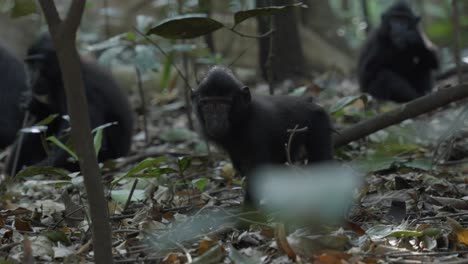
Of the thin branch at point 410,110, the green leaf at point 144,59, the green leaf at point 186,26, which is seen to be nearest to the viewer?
the green leaf at point 186,26

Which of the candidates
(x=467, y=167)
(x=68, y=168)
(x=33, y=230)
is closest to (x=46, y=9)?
(x=33, y=230)

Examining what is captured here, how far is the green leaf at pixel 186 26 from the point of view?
4.71 m

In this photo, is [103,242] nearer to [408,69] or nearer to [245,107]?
[245,107]

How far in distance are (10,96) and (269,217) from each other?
568cm

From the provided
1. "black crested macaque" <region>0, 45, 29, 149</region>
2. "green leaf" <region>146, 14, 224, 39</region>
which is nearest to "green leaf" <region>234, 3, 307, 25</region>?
"green leaf" <region>146, 14, 224, 39</region>

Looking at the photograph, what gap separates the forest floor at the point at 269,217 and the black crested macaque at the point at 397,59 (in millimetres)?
4074

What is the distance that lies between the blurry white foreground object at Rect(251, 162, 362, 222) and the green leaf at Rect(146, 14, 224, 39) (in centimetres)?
96

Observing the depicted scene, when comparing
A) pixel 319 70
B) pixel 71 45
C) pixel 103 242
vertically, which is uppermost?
pixel 71 45

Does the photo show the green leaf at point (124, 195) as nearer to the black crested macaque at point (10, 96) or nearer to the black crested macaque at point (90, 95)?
the black crested macaque at point (90, 95)

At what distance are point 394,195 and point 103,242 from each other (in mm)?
2366

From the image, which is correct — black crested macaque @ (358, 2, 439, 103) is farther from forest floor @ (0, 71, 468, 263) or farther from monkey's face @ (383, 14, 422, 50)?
forest floor @ (0, 71, 468, 263)

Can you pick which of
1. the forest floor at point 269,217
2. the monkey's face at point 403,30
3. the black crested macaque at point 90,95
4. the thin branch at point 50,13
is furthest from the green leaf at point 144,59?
the monkey's face at point 403,30

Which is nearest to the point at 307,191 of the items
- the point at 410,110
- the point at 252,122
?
the point at 252,122

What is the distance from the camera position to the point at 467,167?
5918mm
